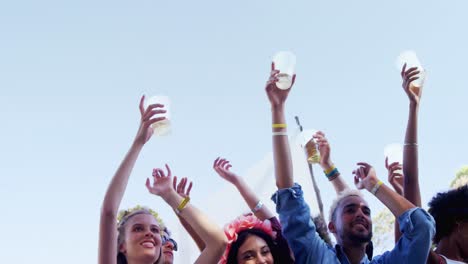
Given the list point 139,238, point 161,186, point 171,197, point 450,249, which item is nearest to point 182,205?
point 171,197

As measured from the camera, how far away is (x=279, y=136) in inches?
149

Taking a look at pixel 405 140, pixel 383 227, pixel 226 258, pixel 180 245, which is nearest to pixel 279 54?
pixel 405 140

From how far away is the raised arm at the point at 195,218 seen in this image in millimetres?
3490

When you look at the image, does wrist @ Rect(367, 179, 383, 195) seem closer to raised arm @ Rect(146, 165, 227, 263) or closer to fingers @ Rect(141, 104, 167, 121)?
raised arm @ Rect(146, 165, 227, 263)

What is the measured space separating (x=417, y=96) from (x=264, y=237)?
1.54m

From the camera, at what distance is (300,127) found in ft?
26.6

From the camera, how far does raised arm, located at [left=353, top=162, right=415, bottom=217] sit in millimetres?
3674

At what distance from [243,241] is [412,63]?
1778 millimetres

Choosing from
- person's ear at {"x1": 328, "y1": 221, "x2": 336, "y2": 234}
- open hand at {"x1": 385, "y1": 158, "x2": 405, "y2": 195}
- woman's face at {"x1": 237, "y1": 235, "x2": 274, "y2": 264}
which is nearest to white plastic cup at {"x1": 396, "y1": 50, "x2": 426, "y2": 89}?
open hand at {"x1": 385, "y1": 158, "x2": 405, "y2": 195}

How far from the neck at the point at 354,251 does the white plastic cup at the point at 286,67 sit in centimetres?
107

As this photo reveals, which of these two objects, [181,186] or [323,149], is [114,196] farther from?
[323,149]

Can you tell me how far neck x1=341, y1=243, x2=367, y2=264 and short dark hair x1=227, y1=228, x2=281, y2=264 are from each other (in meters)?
0.44

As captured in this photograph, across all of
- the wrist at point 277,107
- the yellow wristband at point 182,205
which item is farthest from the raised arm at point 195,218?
the wrist at point 277,107

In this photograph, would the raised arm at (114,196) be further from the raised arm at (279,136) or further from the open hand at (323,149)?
the open hand at (323,149)
